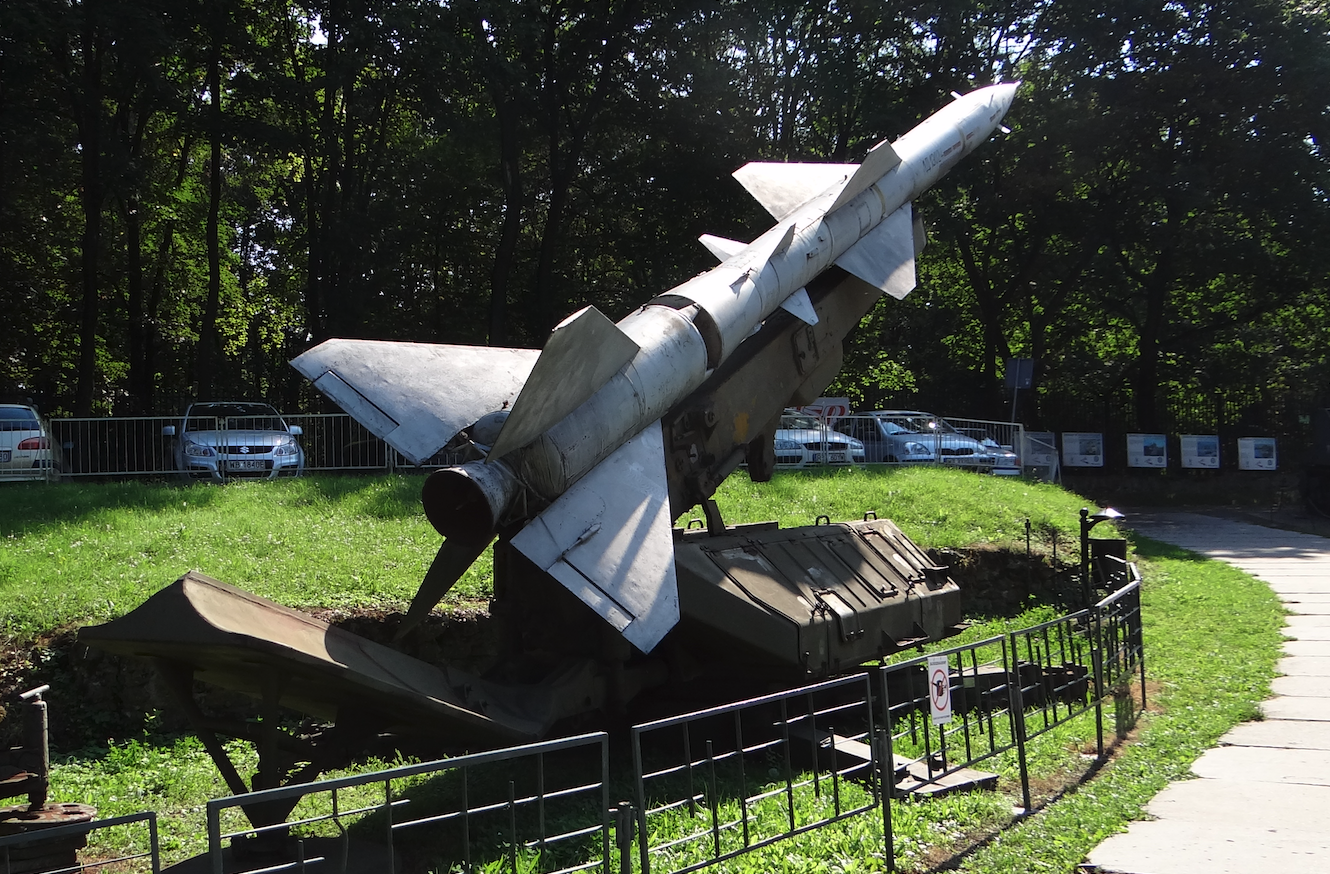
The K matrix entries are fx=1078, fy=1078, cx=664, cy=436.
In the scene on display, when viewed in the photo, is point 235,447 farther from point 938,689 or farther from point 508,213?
point 938,689

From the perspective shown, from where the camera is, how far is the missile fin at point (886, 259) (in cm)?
816

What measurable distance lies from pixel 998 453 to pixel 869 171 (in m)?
11.2

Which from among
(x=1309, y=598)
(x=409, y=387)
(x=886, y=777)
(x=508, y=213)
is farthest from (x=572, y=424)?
Result: (x=508, y=213)

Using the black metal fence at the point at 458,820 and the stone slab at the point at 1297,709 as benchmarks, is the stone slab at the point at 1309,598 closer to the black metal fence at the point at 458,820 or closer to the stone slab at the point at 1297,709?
the stone slab at the point at 1297,709

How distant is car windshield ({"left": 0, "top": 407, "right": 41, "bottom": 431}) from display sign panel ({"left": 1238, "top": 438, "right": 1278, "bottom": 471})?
22896mm

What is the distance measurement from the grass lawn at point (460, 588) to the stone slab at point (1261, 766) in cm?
15

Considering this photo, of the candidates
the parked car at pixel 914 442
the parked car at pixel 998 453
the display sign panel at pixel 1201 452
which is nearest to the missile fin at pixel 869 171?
the parked car at pixel 914 442

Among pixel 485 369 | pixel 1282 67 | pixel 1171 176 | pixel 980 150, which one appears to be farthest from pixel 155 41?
pixel 1282 67

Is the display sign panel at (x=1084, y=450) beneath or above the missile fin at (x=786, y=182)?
beneath

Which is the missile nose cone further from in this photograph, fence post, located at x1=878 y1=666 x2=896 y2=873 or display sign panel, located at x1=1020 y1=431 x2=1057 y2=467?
display sign panel, located at x1=1020 y1=431 x2=1057 y2=467

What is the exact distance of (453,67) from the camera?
1706cm

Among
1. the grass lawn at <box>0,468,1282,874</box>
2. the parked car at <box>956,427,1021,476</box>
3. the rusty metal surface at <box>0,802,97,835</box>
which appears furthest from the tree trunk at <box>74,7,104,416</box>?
the parked car at <box>956,427,1021,476</box>

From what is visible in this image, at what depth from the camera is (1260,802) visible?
5.65m

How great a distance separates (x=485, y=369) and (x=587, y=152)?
59.2 feet
